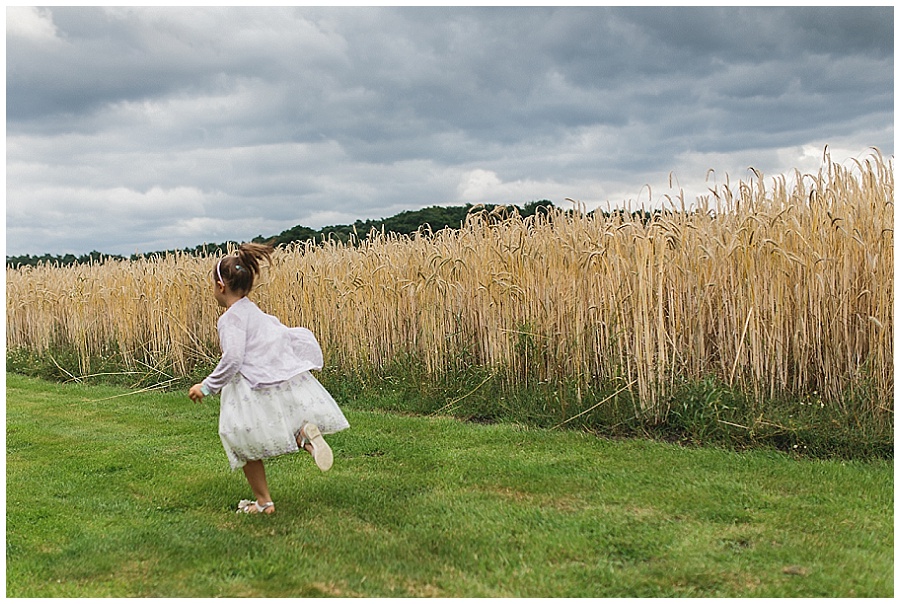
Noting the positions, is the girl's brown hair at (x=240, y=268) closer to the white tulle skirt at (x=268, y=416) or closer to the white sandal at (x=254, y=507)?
the white tulle skirt at (x=268, y=416)

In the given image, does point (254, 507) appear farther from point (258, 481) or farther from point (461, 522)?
point (461, 522)

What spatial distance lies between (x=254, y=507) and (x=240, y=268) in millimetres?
1105

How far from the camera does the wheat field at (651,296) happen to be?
454 centimetres

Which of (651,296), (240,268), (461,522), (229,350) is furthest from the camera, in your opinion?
(651,296)

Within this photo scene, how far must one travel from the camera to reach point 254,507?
3.74 meters

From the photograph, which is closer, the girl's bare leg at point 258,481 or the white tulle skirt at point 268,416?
the white tulle skirt at point 268,416

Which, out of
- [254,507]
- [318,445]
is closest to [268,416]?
[318,445]

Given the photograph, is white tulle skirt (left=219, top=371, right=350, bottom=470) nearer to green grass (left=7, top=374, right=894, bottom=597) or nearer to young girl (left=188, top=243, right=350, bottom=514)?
young girl (left=188, top=243, right=350, bottom=514)

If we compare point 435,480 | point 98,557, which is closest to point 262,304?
point 435,480

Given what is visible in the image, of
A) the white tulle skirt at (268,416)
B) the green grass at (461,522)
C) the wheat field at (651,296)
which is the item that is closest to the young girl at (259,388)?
the white tulle skirt at (268,416)

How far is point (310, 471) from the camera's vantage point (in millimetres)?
4434

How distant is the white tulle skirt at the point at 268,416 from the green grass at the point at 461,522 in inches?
12.9

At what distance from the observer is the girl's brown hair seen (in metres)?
3.72

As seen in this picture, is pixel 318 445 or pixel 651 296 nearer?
pixel 318 445
